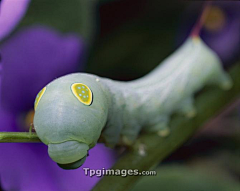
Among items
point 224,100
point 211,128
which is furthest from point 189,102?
point 211,128

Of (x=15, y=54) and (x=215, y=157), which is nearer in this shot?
(x=15, y=54)

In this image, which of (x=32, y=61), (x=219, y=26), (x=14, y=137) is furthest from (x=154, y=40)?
(x=14, y=137)

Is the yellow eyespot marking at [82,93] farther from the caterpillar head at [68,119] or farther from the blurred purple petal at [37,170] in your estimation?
the blurred purple petal at [37,170]

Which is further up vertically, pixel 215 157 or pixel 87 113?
pixel 87 113

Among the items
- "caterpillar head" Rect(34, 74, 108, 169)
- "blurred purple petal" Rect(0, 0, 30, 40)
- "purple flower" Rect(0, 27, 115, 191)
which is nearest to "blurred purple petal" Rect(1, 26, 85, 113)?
"purple flower" Rect(0, 27, 115, 191)

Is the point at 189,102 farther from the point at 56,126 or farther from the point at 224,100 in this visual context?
the point at 56,126

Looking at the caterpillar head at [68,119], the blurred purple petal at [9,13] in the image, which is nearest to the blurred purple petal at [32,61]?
the blurred purple petal at [9,13]
